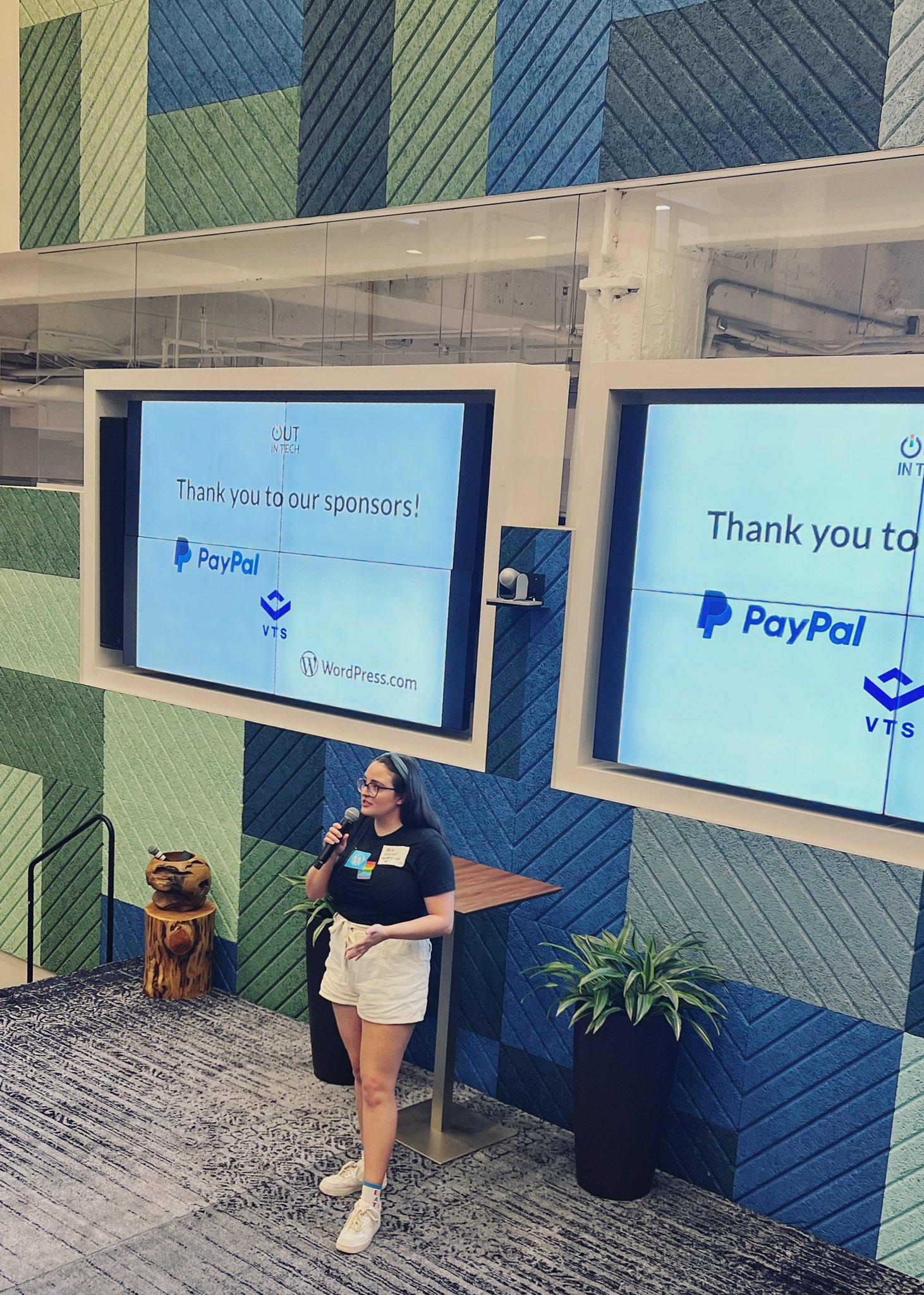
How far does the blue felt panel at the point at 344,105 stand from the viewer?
202 inches

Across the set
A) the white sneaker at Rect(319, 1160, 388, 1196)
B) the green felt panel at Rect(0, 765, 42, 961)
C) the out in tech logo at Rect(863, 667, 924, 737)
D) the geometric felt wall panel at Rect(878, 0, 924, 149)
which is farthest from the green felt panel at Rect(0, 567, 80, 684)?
the geometric felt wall panel at Rect(878, 0, 924, 149)

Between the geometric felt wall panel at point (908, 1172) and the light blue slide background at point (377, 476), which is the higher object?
the light blue slide background at point (377, 476)

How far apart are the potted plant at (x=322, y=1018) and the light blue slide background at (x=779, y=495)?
1.86 metres

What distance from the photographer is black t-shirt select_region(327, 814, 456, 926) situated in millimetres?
3822

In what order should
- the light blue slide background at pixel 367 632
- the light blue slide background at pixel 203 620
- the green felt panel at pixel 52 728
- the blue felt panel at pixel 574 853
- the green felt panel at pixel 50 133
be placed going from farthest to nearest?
the green felt panel at pixel 50 133 → the green felt panel at pixel 52 728 → the light blue slide background at pixel 203 620 → the light blue slide background at pixel 367 632 → the blue felt panel at pixel 574 853

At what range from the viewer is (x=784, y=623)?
3.68m

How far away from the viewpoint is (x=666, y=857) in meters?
4.23

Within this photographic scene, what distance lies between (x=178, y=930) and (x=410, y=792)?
2.18 meters

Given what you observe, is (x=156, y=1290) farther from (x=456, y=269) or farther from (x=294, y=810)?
(x=456, y=269)

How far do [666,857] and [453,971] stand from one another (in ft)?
2.73

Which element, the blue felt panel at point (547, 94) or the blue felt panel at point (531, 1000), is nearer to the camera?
the blue felt panel at point (547, 94)

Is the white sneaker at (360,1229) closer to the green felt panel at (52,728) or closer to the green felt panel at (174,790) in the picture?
the green felt panel at (174,790)

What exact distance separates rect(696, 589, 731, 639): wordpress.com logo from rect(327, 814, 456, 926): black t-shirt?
1.03m

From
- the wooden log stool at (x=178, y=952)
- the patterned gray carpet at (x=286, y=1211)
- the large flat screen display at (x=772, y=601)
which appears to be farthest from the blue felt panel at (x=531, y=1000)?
the wooden log stool at (x=178, y=952)
